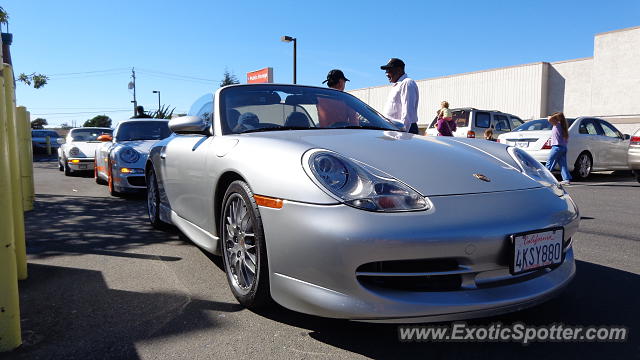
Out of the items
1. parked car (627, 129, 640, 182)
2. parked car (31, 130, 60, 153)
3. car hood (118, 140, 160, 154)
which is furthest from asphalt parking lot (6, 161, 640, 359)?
parked car (31, 130, 60, 153)

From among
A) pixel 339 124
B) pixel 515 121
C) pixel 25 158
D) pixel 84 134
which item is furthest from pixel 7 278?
pixel 515 121

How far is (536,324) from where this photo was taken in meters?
2.38

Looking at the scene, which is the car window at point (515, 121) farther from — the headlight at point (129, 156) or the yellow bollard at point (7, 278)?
the yellow bollard at point (7, 278)

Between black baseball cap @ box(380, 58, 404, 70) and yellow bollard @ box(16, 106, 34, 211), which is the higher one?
black baseball cap @ box(380, 58, 404, 70)

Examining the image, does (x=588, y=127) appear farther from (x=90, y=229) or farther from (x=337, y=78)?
(x=90, y=229)

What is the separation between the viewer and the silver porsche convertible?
196cm

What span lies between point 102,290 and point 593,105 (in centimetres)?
2468

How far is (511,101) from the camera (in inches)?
1003

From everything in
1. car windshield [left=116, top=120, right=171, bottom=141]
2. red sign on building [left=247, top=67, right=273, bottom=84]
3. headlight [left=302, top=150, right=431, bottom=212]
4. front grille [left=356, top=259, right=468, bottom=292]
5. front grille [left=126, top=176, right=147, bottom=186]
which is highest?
red sign on building [left=247, top=67, right=273, bottom=84]

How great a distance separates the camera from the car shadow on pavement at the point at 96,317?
86.2 inches

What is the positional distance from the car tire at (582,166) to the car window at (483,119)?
10.4ft

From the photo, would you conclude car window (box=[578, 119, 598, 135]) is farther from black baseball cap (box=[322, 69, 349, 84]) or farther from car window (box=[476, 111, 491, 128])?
black baseball cap (box=[322, 69, 349, 84])

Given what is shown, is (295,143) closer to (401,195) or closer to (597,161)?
(401,195)

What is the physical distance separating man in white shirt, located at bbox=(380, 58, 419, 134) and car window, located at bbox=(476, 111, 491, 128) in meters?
8.36
